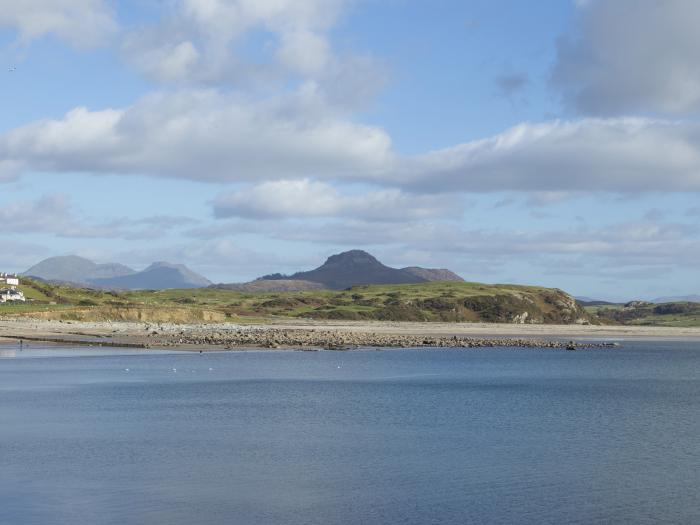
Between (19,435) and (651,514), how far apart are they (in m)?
24.5

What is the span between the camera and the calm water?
24.8 metres

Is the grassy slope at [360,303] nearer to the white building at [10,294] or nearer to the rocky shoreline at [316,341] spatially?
the white building at [10,294]

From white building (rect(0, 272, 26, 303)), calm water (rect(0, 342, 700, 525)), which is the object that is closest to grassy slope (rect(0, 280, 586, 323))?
white building (rect(0, 272, 26, 303))

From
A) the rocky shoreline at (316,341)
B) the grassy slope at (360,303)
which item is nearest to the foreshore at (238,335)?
the rocky shoreline at (316,341)

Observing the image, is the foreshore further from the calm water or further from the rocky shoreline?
the calm water

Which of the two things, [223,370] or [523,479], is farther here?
[223,370]

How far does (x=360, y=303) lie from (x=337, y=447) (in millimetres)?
139369

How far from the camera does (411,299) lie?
6954 inches

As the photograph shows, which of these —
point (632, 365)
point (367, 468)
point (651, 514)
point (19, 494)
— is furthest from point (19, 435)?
point (632, 365)

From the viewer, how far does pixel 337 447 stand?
1384 inches

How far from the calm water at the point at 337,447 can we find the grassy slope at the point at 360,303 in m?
73.7

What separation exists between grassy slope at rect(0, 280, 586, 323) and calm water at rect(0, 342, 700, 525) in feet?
242

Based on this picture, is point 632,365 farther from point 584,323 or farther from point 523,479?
point 584,323

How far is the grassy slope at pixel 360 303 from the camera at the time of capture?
470 feet
